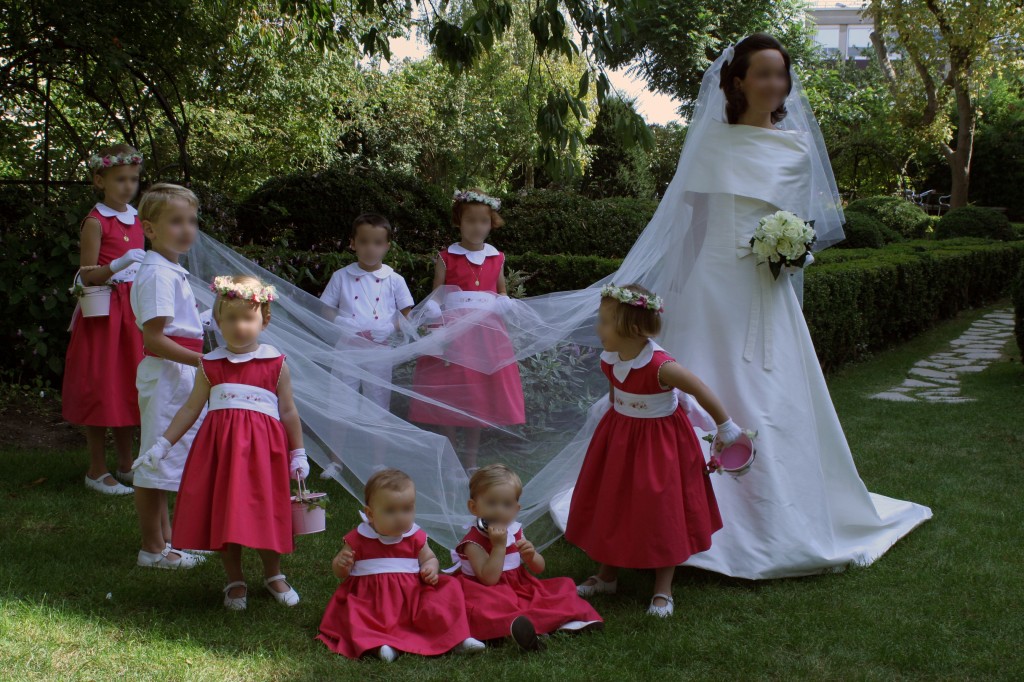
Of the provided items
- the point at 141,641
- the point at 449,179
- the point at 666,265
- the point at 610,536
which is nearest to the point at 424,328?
the point at 666,265

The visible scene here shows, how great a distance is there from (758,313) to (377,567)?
1862 millimetres

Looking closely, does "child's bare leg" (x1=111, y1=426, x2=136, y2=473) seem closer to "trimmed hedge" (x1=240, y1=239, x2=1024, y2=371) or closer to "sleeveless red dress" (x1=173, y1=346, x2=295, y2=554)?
"trimmed hedge" (x1=240, y1=239, x2=1024, y2=371)

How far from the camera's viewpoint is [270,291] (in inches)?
130

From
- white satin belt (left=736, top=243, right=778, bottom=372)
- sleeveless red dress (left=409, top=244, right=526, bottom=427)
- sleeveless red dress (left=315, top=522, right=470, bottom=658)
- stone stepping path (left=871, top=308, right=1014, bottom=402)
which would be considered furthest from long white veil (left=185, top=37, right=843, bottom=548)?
stone stepping path (left=871, top=308, right=1014, bottom=402)

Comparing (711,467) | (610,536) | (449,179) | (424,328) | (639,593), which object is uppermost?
(449,179)

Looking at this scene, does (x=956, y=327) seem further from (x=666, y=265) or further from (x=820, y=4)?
(x=820, y=4)

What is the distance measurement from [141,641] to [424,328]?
6.96 ft

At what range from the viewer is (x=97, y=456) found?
4.83 meters

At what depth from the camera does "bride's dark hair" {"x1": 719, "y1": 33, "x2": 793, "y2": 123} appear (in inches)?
152

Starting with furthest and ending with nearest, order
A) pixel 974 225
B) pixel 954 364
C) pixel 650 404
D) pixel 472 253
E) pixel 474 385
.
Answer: pixel 974 225
pixel 954 364
pixel 472 253
pixel 474 385
pixel 650 404

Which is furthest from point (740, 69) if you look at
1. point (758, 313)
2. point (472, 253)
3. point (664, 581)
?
point (664, 581)

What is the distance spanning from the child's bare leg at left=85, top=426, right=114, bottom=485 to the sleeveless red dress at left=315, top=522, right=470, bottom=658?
2.25 meters

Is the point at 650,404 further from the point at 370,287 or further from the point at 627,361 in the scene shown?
the point at 370,287

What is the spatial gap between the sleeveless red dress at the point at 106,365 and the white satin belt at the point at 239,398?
1.72m
